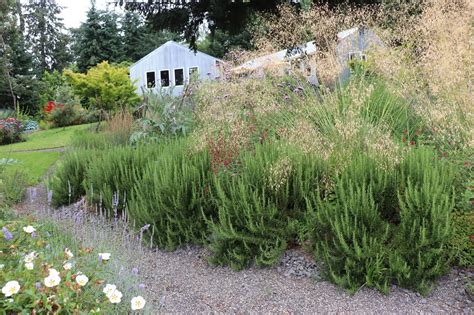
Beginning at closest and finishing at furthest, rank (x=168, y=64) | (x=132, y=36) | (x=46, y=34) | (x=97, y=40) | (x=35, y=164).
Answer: (x=35, y=164)
(x=168, y=64)
(x=97, y=40)
(x=132, y=36)
(x=46, y=34)

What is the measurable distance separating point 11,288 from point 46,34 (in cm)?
4458

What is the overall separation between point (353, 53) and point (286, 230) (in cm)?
332

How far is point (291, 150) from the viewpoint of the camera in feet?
11.2

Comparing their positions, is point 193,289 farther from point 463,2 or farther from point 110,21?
point 110,21

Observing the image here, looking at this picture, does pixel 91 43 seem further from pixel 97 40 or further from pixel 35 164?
pixel 35 164

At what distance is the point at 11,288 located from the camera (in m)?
1.88

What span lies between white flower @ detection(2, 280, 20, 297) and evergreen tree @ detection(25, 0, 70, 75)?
41.2m

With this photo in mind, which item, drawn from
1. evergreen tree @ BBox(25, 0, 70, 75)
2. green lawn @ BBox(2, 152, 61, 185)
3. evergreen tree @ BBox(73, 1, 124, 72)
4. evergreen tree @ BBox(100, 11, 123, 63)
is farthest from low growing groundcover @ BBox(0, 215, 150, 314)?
evergreen tree @ BBox(25, 0, 70, 75)

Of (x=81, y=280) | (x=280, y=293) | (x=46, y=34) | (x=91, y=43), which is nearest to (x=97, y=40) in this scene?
(x=91, y=43)

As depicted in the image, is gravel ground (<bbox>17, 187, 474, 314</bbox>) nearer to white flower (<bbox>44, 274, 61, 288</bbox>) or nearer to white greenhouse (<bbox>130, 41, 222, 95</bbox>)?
white flower (<bbox>44, 274, 61, 288</bbox>)

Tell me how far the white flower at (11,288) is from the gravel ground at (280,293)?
836 mm

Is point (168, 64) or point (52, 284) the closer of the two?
point (52, 284)

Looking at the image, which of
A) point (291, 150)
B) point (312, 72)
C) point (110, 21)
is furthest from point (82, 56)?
point (291, 150)

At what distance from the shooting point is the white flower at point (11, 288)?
185 cm
